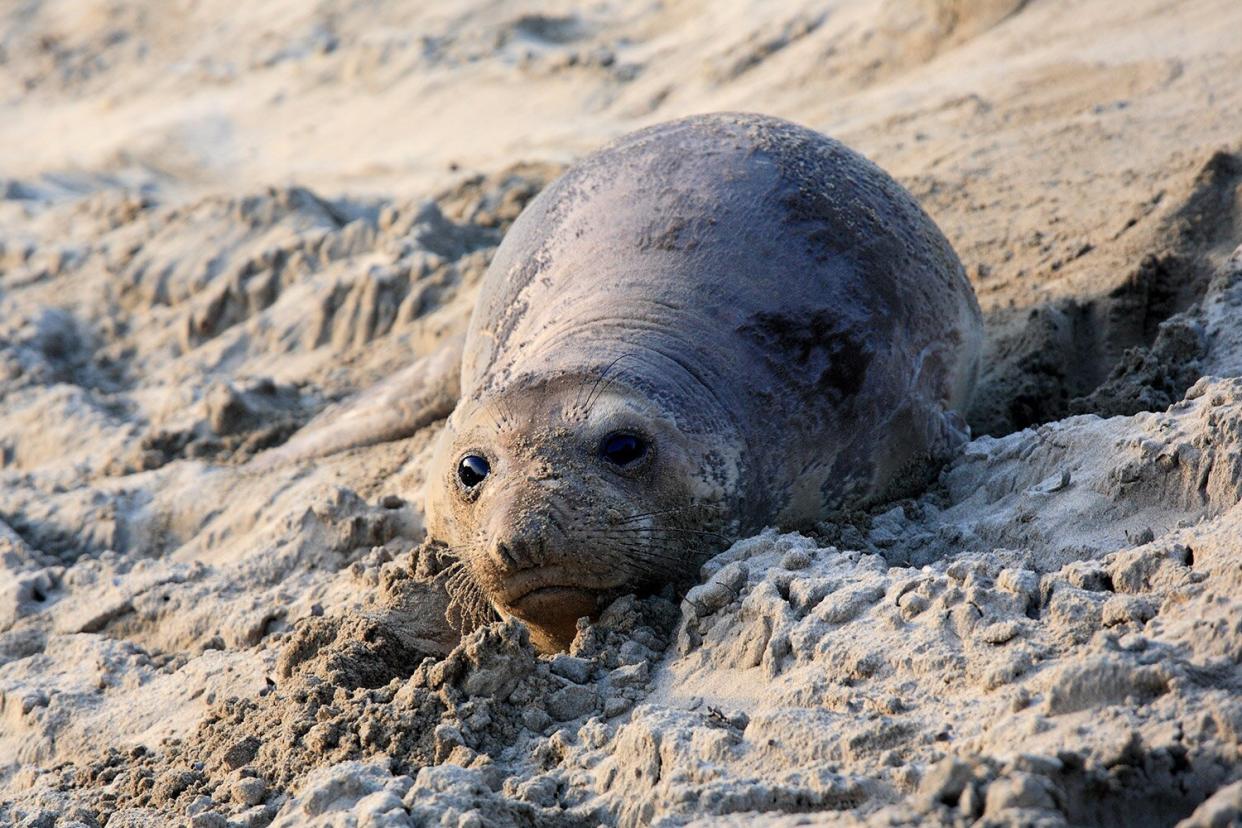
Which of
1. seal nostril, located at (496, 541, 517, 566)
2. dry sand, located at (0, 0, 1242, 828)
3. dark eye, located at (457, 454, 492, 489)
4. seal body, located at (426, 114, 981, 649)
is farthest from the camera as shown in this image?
dark eye, located at (457, 454, 492, 489)

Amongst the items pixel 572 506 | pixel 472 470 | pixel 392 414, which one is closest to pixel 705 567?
pixel 572 506

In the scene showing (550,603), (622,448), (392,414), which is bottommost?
(392,414)

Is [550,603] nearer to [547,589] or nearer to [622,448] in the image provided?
[547,589]

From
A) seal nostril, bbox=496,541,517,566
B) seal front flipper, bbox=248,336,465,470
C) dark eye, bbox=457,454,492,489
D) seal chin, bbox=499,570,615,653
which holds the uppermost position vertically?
dark eye, bbox=457,454,492,489

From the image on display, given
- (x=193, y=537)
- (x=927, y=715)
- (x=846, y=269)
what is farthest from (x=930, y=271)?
(x=193, y=537)

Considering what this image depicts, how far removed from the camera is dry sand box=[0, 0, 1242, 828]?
306 cm

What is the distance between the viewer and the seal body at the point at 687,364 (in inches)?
162

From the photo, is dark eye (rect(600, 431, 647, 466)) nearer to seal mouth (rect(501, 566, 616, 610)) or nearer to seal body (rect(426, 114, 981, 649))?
seal body (rect(426, 114, 981, 649))

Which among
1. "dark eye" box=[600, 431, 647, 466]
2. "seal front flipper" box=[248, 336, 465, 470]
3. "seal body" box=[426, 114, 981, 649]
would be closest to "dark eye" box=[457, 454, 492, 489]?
"seal body" box=[426, 114, 981, 649]

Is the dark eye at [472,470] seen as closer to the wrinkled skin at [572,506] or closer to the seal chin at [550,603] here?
the wrinkled skin at [572,506]

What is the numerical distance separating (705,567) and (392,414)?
270cm

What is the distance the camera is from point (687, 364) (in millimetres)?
4520

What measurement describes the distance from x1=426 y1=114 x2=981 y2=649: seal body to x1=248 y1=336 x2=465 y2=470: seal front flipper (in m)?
0.78

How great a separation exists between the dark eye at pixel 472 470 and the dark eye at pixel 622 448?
0.32 m
